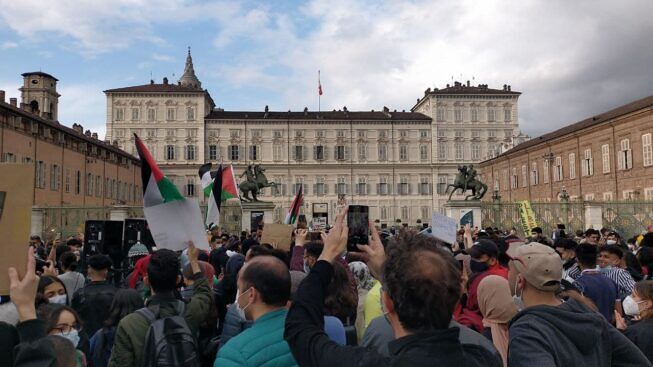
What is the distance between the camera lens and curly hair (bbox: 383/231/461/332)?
202 cm

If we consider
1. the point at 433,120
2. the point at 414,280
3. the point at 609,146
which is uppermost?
the point at 433,120

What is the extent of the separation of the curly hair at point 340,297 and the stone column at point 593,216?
25268 mm

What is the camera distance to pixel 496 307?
3412mm

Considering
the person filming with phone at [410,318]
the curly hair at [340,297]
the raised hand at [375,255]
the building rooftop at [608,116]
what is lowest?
the curly hair at [340,297]

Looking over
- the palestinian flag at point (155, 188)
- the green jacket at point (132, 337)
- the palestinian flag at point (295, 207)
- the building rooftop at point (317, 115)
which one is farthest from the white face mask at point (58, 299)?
the building rooftop at point (317, 115)

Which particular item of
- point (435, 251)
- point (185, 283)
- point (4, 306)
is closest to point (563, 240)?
point (185, 283)

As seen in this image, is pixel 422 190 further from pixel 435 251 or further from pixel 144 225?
pixel 435 251

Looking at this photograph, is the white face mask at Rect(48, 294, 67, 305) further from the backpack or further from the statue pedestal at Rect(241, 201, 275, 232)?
the statue pedestal at Rect(241, 201, 275, 232)

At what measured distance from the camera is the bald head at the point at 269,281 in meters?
2.72

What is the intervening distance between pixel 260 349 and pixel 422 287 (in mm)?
951

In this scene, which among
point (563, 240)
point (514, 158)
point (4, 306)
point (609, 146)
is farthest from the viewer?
point (514, 158)

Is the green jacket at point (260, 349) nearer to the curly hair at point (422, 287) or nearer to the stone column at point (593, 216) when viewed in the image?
the curly hair at point (422, 287)

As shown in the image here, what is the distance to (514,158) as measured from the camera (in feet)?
179

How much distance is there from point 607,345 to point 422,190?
67.4 meters
